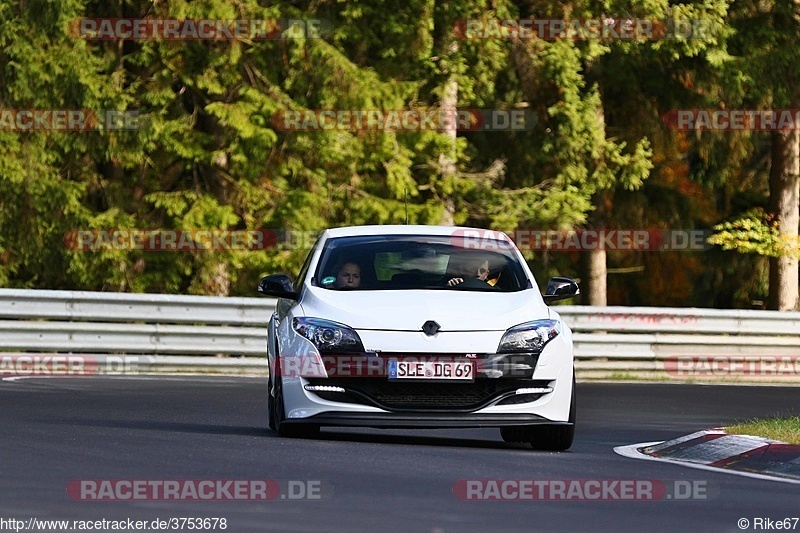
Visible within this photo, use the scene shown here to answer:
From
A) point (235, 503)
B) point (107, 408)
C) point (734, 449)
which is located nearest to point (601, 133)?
point (107, 408)

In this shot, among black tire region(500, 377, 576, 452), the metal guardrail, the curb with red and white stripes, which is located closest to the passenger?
black tire region(500, 377, 576, 452)

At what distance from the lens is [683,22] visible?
33.1 m

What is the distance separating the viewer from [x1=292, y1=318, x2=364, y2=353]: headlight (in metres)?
12.3

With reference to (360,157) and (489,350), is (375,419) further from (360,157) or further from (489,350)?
(360,157)

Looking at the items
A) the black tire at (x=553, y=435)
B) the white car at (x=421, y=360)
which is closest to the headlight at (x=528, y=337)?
the white car at (x=421, y=360)

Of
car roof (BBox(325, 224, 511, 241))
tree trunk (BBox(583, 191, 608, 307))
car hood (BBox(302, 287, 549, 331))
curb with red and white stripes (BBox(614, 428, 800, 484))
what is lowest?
tree trunk (BBox(583, 191, 608, 307))

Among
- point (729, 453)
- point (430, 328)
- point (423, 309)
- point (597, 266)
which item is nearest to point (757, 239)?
point (597, 266)

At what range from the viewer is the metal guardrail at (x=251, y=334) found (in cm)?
2259

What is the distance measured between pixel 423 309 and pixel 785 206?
96.6 feet

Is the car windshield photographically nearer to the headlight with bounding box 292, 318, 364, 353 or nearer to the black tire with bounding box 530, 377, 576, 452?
the headlight with bounding box 292, 318, 364, 353

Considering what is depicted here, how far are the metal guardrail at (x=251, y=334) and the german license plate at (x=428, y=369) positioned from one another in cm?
1081

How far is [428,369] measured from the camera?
1221 centimetres

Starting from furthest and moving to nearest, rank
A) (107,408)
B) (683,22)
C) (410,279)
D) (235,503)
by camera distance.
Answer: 1. (683,22)
2. (107,408)
3. (410,279)
4. (235,503)

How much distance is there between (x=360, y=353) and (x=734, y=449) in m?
2.56
